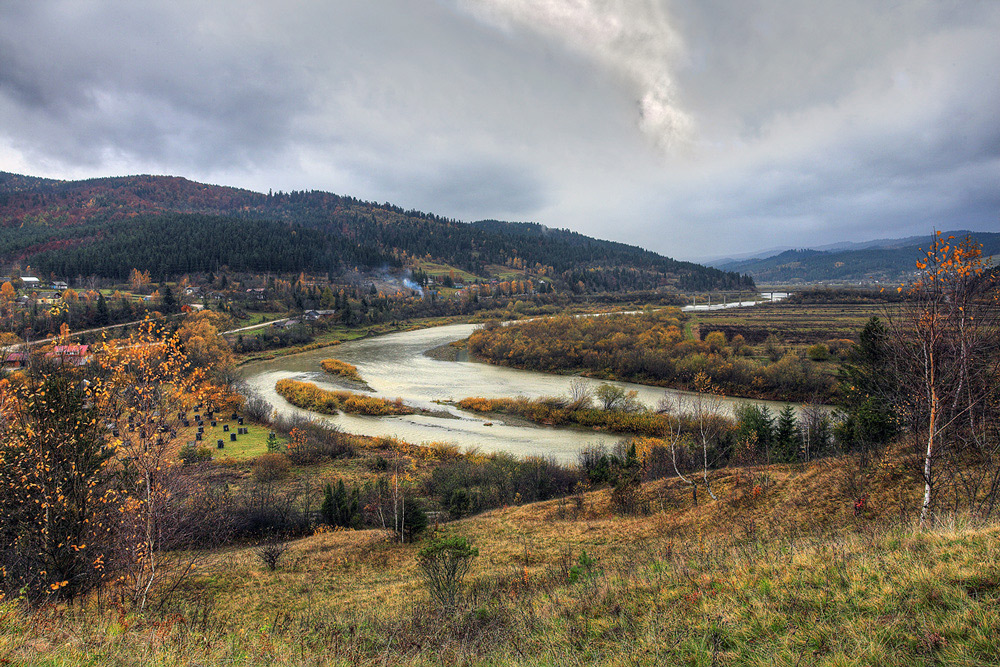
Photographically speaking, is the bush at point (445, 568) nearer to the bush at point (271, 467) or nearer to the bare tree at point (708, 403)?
the bush at point (271, 467)

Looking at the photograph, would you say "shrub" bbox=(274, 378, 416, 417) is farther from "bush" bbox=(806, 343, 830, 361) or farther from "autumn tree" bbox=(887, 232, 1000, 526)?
"bush" bbox=(806, 343, 830, 361)

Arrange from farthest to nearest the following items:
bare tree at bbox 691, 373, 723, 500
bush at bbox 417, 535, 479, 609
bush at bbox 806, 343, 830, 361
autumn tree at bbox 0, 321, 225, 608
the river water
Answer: bush at bbox 806, 343, 830, 361 < the river water < bare tree at bbox 691, 373, 723, 500 < bush at bbox 417, 535, 479, 609 < autumn tree at bbox 0, 321, 225, 608

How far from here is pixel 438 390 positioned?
42.8 metres

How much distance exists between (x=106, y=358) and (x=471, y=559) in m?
8.76

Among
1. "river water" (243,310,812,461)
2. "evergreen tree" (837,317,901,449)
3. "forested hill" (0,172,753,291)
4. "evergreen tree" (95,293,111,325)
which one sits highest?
"forested hill" (0,172,753,291)

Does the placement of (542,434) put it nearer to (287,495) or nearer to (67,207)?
(287,495)

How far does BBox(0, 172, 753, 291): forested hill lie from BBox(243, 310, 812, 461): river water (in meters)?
61.5

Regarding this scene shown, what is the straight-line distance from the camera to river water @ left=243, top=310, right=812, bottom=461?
29625 mm

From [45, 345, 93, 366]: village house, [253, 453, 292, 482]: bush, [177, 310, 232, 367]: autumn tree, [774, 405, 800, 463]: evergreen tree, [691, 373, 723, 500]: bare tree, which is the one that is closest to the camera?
[45, 345, 93, 366]: village house

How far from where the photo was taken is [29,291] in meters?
69.8

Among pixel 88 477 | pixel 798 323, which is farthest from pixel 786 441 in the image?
pixel 798 323

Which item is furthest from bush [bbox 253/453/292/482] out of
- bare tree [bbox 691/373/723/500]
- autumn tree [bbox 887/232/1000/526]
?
autumn tree [bbox 887/232/1000/526]

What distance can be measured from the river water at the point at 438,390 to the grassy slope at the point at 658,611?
52.0ft

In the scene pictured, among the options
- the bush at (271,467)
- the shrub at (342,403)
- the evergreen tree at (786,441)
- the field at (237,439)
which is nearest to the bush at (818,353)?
the evergreen tree at (786,441)
